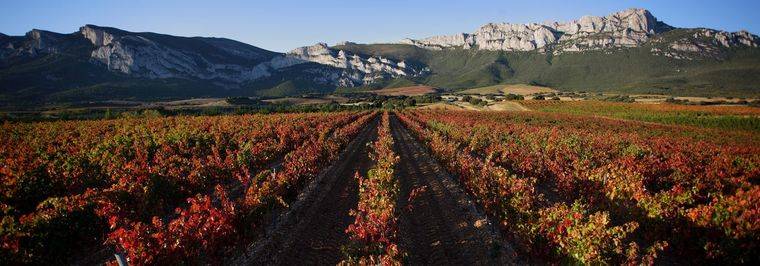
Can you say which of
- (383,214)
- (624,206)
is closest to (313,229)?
(383,214)

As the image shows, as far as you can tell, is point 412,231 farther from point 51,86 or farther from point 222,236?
point 51,86

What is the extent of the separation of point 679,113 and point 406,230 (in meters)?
72.0

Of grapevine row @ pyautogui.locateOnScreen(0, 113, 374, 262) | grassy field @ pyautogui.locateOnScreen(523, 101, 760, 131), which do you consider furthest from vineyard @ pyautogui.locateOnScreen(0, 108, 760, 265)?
grassy field @ pyautogui.locateOnScreen(523, 101, 760, 131)

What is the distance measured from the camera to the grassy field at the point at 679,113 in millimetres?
55116

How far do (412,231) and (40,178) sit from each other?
52.5 feet

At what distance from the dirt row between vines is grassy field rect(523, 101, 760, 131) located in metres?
58.2

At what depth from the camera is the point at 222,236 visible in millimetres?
10508

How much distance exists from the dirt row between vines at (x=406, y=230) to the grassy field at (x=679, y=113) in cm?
5825

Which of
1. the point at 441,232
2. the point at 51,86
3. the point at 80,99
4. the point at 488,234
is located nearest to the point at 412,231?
the point at 441,232

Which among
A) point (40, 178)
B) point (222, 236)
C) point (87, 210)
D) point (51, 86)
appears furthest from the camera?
point (51, 86)

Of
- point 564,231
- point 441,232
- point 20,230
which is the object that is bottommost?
point 441,232

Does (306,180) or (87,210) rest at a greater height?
(87,210)

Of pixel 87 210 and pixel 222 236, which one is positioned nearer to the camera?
pixel 222 236

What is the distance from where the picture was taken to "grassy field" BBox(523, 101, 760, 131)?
55.1 m
